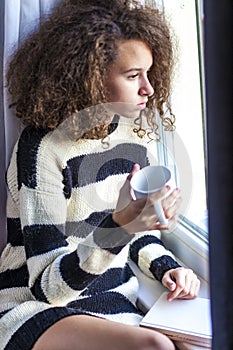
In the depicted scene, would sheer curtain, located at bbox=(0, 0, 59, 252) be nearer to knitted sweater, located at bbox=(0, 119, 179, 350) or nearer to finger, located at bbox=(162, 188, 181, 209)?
knitted sweater, located at bbox=(0, 119, 179, 350)

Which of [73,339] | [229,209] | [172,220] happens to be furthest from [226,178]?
[73,339]

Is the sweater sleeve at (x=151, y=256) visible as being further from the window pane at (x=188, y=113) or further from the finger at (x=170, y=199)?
the finger at (x=170, y=199)

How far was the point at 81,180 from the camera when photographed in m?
1.12

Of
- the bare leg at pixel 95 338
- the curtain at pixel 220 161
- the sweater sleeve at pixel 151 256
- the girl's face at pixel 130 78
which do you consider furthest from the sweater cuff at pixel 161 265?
the curtain at pixel 220 161

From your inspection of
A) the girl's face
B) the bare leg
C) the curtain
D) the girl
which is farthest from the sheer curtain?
the curtain

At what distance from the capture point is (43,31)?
43.8 inches

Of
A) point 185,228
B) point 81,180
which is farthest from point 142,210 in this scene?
point 185,228

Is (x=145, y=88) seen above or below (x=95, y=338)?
above

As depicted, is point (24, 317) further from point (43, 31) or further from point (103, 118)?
point (43, 31)

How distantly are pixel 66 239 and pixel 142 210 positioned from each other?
23 centimetres

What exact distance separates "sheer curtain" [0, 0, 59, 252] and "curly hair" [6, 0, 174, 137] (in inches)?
1.5

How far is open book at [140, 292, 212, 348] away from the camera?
3.35 feet

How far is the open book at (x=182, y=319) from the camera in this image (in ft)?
3.35

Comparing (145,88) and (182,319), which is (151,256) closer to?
(182,319)
